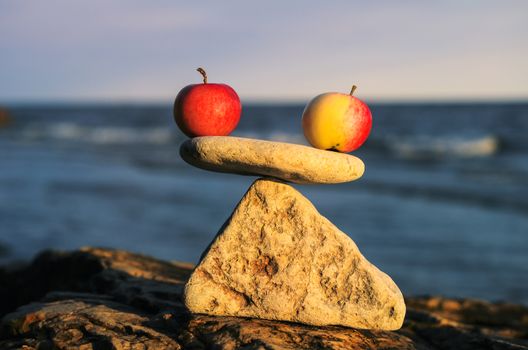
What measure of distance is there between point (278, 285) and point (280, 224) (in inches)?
14.1

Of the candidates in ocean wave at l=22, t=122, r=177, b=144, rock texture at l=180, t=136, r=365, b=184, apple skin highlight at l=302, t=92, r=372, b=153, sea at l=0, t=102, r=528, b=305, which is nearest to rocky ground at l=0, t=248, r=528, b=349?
rock texture at l=180, t=136, r=365, b=184

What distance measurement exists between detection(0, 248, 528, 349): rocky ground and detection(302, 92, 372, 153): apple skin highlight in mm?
1082

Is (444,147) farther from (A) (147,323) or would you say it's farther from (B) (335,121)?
(A) (147,323)

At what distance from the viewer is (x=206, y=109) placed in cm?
369

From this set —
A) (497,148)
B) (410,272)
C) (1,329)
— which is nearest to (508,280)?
(410,272)

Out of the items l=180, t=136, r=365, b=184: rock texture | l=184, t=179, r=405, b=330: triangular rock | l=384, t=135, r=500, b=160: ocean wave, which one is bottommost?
l=184, t=179, r=405, b=330: triangular rock

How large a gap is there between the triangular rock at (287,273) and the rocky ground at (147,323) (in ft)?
0.28

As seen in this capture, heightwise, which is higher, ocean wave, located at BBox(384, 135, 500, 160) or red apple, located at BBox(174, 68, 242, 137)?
ocean wave, located at BBox(384, 135, 500, 160)

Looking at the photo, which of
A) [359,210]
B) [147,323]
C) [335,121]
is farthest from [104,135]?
[335,121]

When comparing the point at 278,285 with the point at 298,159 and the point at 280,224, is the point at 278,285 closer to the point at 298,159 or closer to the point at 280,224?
the point at 280,224

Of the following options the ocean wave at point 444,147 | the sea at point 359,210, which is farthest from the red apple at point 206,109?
the ocean wave at point 444,147

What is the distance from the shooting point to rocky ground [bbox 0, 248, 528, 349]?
3293 mm

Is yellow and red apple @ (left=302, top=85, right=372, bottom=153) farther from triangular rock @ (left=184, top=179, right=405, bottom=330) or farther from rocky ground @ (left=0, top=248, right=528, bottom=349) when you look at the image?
rocky ground @ (left=0, top=248, right=528, bottom=349)

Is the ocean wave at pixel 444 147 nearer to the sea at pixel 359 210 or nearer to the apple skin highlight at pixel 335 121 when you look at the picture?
the sea at pixel 359 210
